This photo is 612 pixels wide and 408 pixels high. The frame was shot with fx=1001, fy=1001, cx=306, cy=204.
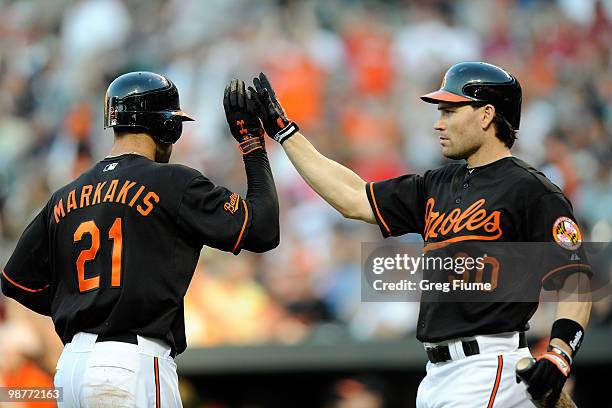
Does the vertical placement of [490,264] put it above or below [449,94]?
below

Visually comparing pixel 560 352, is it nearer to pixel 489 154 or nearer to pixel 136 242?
pixel 489 154

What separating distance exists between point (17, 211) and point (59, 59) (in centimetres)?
225

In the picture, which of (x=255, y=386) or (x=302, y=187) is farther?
(x=302, y=187)

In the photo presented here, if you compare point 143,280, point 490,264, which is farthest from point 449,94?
point 143,280

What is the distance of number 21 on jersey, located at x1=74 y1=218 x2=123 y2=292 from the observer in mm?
3854

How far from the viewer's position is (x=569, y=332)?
3877 mm

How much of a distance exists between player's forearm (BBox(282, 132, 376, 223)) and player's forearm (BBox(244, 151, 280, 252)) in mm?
355

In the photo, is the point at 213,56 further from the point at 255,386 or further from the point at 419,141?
the point at 255,386

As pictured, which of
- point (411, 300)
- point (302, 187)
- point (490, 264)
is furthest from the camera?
point (302, 187)

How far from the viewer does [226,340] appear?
7.86 m

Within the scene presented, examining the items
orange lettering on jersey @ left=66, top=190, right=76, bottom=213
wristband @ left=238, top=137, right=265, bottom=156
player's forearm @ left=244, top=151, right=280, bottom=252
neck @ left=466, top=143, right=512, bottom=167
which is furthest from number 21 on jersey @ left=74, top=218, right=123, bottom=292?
neck @ left=466, top=143, right=512, bottom=167

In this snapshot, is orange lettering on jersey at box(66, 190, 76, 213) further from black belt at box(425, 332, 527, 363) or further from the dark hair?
the dark hair

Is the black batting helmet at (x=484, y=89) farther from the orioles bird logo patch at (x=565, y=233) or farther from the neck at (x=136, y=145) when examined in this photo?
the neck at (x=136, y=145)

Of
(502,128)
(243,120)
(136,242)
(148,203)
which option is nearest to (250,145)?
(243,120)
